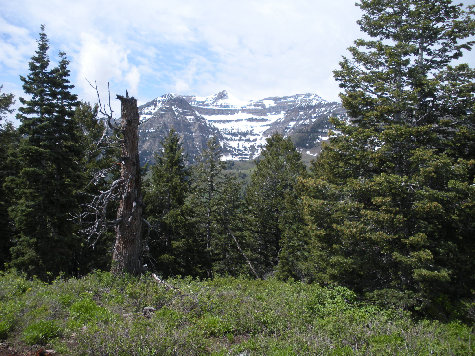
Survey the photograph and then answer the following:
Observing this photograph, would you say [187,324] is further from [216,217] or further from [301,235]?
[216,217]

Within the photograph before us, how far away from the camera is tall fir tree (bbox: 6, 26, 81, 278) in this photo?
57.6ft

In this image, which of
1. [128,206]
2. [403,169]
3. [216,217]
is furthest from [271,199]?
[128,206]

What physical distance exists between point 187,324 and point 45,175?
16.0 metres

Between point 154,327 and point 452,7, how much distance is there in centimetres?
1719

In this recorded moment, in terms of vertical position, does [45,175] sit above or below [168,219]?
above

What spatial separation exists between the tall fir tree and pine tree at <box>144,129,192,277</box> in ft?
20.5

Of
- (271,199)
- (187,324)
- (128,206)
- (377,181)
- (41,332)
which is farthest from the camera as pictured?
(271,199)

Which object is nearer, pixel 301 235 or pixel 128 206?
pixel 128 206

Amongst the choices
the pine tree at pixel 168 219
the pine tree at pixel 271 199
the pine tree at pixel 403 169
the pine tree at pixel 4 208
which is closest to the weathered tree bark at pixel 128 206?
the pine tree at pixel 403 169

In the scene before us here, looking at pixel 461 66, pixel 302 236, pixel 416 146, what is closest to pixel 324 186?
pixel 416 146

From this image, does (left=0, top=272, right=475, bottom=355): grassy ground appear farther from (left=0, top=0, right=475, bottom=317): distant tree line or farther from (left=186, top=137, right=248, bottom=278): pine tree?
(left=186, top=137, right=248, bottom=278): pine tree

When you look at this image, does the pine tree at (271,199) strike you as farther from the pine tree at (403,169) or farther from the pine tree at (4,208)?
the pine tree at (4,208)

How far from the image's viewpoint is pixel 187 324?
6.45 metres

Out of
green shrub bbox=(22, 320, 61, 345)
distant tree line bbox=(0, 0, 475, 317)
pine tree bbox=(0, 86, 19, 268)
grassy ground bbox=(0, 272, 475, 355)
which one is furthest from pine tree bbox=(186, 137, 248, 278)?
green shrub bbox=(22, 320, 61, 345)
